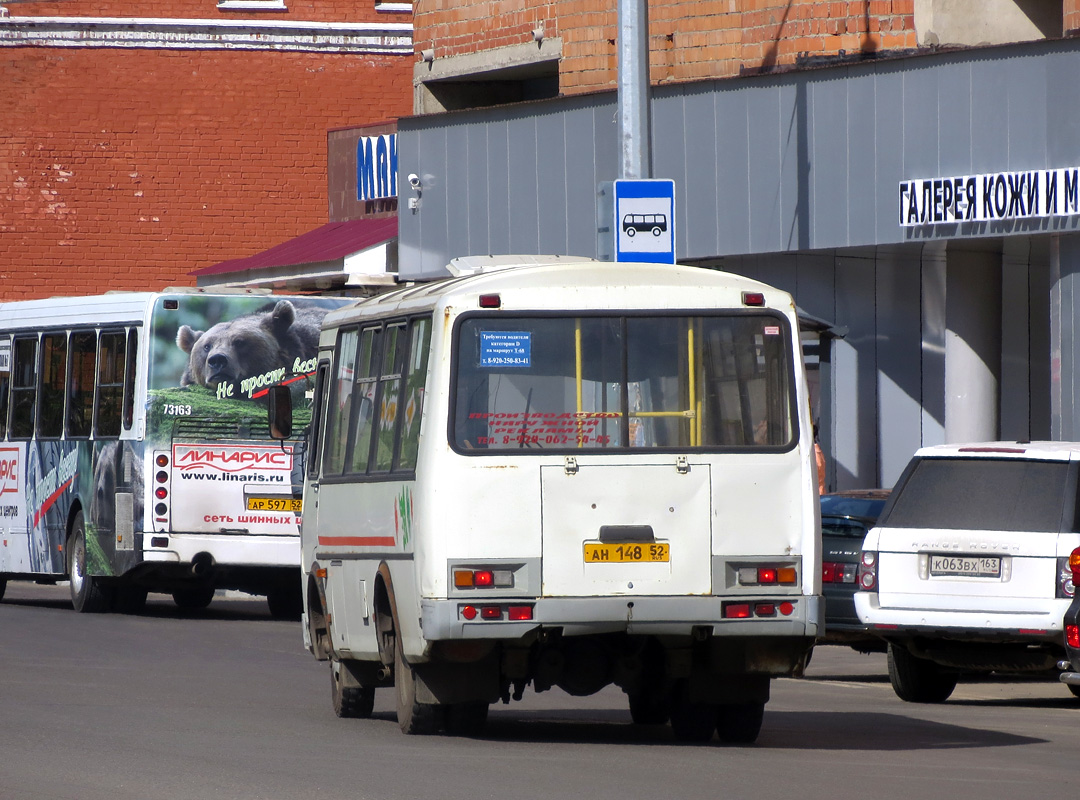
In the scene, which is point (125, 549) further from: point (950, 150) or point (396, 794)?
point (396, 794)

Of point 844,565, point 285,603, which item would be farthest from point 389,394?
point 285,603

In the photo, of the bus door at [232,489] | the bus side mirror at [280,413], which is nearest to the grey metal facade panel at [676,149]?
the bus door at [232,489]

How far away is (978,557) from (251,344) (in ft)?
33.0

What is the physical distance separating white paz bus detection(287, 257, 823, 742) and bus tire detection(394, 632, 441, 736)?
2 centimetres

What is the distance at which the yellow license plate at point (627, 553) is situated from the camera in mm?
11016

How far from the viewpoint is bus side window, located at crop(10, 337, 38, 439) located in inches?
921

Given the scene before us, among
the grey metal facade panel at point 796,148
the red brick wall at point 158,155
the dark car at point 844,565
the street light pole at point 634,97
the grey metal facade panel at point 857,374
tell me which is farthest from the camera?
the red brick wall at point 158,155

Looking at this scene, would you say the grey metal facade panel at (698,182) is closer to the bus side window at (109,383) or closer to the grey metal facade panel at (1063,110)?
the grey metal facade panel at (1063,110)

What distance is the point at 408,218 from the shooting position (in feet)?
86.3

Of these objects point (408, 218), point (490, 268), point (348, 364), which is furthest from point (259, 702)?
point (408, 218)

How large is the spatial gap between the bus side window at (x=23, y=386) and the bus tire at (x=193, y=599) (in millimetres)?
2525

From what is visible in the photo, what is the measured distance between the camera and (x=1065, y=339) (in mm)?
19281

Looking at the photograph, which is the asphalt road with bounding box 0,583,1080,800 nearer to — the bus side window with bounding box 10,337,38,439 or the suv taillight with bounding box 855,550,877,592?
the suv taillight with bounding box 855,550,877,592

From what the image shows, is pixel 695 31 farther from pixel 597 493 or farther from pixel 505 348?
pixel 597 493
